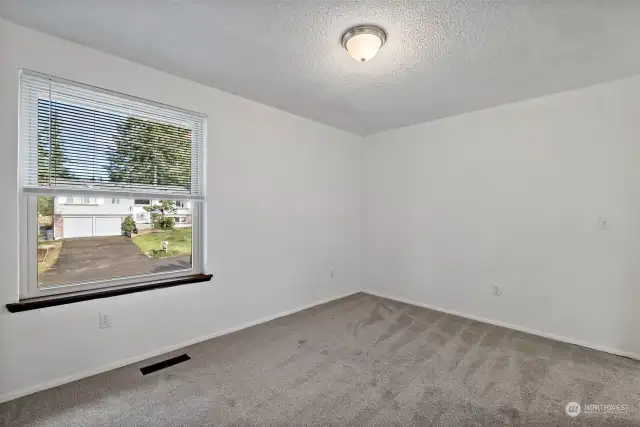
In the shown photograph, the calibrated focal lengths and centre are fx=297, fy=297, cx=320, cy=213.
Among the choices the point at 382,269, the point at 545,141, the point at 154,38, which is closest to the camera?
the point at 154,38

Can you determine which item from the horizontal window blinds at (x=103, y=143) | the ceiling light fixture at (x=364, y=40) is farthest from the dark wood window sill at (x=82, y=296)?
the ceiling light fixture at (x=364, y=40)

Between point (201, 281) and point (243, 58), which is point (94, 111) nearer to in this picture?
point (243, 58)

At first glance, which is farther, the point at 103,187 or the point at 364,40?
the point at 103,187

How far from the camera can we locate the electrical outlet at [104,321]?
222 centimetres

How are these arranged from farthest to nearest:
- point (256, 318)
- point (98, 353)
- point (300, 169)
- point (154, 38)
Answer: point (300, 169) < point (256, 318) < point (98, 353) < point (154, 38)

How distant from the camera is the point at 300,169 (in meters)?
3.68

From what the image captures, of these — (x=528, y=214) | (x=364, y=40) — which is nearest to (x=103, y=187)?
(x=364, y=40)

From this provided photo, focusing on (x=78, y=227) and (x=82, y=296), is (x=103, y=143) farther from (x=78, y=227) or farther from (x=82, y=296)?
(x=82, y=296)

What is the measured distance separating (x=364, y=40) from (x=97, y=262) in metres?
2.55

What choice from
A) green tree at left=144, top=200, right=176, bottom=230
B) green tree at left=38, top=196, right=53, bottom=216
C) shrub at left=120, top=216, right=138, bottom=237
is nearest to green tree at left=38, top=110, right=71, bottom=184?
green tree at left=38, top=196, right=53, bottom=216

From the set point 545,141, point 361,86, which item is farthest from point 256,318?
point 545,141

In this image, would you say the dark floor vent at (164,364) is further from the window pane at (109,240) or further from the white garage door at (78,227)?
the white garage door at (78,227)

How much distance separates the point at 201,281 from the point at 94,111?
161 centimetres

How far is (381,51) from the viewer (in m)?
2.14
